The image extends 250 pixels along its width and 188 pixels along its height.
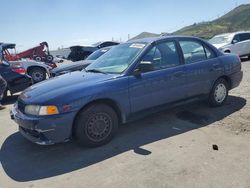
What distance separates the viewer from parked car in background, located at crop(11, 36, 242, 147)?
413 centimetres

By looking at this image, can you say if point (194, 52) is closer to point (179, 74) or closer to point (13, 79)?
point (179, 74)

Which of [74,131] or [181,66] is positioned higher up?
[181,66]

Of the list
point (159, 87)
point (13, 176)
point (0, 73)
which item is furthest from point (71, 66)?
point (13, 176)

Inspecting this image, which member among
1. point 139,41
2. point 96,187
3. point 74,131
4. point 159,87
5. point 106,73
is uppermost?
point 139,41

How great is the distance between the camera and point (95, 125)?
442 centimetres

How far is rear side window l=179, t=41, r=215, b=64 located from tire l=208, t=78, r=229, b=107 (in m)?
0.60

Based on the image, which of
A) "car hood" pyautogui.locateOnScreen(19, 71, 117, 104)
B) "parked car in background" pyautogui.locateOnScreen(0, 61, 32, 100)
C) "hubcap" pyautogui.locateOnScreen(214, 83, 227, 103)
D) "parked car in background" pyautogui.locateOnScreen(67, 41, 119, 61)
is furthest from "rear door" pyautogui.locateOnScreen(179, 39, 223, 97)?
"parked car in background" pyautogui.locateOnScreen(67, 41, 119, 61)

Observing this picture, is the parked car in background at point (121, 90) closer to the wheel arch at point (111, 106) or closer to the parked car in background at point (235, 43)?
the wheel arch at point (111, 106)

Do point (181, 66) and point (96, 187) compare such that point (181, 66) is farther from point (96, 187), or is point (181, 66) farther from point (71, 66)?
point (71, 66)

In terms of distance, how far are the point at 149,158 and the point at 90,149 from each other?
97 centimetres

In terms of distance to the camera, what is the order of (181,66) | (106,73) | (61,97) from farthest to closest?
(181,66) → (106,73) → (61,97)

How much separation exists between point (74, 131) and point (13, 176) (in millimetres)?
1027

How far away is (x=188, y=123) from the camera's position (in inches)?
213

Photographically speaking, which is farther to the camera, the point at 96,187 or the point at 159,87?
the point at 159,87
